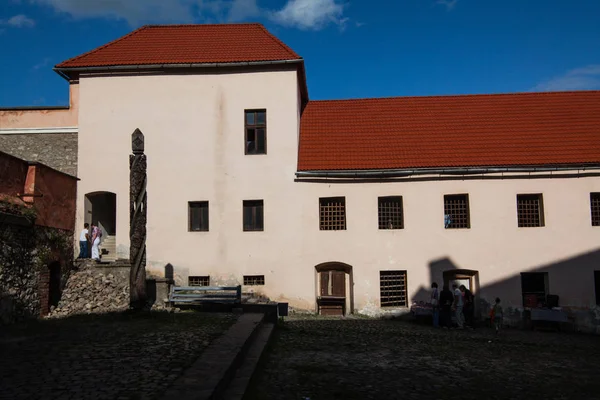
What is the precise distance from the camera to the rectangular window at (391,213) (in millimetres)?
20172

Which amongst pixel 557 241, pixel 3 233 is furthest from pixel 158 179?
pixel 557 241

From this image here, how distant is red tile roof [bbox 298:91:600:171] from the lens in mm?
20547

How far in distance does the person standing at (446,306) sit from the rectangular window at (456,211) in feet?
10.8

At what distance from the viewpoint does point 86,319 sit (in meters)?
12.8

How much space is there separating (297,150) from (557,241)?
10207 mm

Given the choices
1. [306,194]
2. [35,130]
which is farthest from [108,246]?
[306,194]

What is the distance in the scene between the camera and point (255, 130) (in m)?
20.9

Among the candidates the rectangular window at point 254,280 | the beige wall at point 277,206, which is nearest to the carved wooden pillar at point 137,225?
the beige wall at point 277,206

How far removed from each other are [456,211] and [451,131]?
155 inches

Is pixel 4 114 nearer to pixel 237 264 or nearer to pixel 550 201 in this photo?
pixel 237 264

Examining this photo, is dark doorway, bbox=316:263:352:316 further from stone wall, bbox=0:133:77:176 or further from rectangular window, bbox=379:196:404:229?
stone wall, bbox=0:133:77:176

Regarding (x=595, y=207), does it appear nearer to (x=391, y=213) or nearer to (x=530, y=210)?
(x=530, y=210)

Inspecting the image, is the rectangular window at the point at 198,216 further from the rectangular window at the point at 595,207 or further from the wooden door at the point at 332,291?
the rectangular window at the point at 595,207

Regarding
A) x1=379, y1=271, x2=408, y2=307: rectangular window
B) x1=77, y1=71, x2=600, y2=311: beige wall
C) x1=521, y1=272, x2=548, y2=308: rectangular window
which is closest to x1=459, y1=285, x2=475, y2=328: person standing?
x1=77, y1=71, x2=600, y2=311: beige wall
